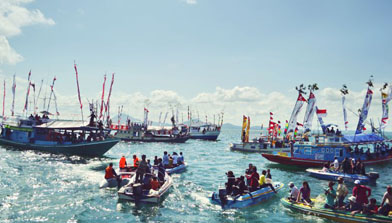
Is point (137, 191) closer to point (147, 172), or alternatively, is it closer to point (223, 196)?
point (147, 172)

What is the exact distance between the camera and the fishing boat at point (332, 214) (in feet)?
47.9

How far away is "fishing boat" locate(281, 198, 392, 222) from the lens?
14609 mm

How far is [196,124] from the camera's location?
114812 mm

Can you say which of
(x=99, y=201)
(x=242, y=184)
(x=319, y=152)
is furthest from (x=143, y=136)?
(x=242, y=184)

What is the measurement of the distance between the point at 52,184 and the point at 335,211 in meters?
21.5

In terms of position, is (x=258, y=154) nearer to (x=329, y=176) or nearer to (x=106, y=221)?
(x=329, y=176)

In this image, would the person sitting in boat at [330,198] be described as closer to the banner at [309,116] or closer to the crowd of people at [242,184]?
the crowd of people at [242,184]

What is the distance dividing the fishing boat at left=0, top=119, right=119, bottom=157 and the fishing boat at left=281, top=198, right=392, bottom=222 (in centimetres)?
3093

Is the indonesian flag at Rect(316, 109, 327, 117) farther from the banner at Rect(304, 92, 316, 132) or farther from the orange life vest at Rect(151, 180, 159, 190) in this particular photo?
the orange life vest at Rect(151, 180, 159, 190)

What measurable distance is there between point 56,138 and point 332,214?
41.5 meters

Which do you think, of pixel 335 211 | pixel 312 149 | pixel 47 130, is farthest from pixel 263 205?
pixel 47 130

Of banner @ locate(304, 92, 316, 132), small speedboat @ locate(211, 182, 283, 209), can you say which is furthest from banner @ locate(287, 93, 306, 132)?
small speedboat @ locate(211, 182, 283, 209)

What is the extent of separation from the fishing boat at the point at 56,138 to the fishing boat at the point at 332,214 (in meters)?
30.9

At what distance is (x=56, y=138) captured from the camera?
4462 cm
